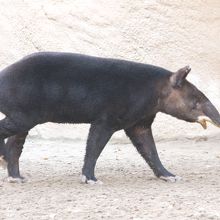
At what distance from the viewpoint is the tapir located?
6.97m

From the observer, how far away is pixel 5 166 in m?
7.43

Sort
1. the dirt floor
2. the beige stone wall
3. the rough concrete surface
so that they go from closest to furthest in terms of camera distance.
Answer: the dirt floor
the rough concrete surface
the beige stone wall

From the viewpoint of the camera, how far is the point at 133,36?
10.9 m

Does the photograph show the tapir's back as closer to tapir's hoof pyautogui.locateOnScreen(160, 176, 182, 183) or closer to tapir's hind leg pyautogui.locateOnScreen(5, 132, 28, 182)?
tapir's hind leg pyautogui.locateOnScreen(5, 132, 28, 182)

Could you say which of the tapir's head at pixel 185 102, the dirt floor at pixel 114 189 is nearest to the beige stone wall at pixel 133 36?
the dirt floor at pixel 114 189

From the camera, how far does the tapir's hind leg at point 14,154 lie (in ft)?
23.9

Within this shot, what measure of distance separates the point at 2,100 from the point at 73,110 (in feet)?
2.49

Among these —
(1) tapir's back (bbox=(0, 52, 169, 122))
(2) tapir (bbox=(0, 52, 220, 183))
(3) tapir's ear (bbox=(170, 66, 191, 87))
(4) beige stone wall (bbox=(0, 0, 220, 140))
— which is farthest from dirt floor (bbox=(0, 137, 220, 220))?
(3) tapir's ear (bbox=(170, 66, 191, 87))

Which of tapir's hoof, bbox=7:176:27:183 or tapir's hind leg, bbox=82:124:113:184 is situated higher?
tapir's hind leg, bbox=82:124:113:184

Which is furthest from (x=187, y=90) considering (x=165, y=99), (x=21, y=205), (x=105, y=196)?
(x=21, y=205)

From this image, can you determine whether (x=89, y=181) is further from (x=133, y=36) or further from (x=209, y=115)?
(x=133, y=36)

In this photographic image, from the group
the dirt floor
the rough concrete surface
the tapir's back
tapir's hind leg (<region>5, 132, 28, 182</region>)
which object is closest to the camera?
the dirt floor

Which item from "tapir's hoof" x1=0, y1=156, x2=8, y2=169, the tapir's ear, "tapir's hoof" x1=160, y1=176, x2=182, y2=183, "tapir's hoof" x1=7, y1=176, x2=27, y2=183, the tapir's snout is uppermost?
the tapir's ear

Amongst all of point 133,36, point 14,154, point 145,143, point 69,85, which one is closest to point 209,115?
point 145,143
